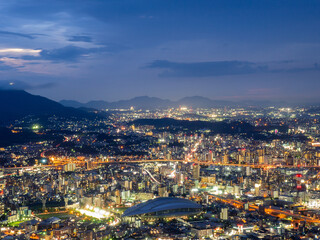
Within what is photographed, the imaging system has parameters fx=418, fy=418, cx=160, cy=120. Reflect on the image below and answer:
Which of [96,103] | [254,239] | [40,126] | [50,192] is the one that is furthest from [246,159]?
[96,103]

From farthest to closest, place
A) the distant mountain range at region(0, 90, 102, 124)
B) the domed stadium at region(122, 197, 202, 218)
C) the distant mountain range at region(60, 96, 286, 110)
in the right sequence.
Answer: the distant mountain range at region(60, 96, 286, 110) → the distant mountain range at region(0, 90, 102, 124) → the domed stadium at region(122, 197, 202, 218)

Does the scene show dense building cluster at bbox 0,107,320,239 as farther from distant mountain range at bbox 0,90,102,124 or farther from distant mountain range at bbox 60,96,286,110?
distant mountain range at bbox 60,96,286,110

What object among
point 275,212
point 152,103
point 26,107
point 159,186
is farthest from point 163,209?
point 152,103

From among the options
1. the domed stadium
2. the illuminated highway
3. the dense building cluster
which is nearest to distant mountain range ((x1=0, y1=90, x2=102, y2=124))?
the dense building cluster

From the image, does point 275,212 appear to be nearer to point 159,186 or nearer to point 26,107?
point 159,186

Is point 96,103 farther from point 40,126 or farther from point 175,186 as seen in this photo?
point 175,186

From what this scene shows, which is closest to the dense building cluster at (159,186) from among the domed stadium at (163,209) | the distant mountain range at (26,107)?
the domed stadium at (163,209)
